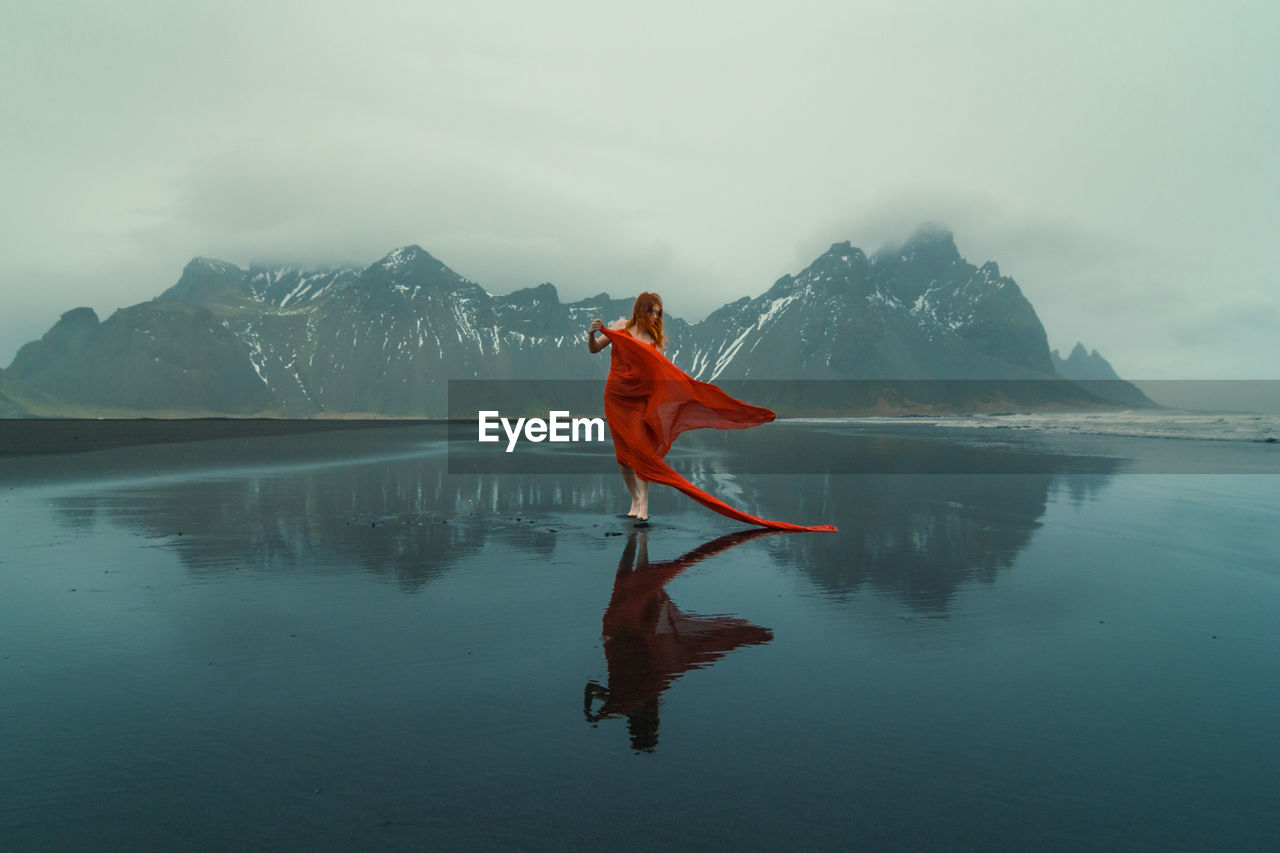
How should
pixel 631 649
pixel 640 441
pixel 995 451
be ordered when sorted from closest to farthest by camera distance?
pixel 631 649, pixel 640 441, pixel 995 451

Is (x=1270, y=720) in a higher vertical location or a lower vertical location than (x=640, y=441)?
lower

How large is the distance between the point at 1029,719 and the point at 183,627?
533 cm

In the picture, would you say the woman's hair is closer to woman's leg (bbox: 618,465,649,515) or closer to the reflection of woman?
the reflection of woman

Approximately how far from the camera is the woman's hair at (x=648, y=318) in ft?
36.7

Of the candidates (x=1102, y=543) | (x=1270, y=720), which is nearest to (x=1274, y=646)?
(x=1270, y=720)

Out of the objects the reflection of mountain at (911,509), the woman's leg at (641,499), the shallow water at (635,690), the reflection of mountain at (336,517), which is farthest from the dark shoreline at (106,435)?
the shallow water at (635,690)

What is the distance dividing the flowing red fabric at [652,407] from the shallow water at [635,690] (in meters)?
1.58

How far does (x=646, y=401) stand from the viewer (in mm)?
11172

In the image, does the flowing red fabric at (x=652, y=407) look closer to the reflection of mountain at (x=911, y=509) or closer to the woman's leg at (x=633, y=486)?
the woman's leg at (x=633, y=486)

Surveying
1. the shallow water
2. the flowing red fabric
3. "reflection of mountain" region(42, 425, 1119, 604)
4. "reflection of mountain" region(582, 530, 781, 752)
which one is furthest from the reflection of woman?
"reflection of mountain" region(582, 530, 781, 752)

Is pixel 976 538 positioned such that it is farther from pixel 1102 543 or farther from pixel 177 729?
pixel 177 729

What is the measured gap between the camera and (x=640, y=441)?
11.1 metres

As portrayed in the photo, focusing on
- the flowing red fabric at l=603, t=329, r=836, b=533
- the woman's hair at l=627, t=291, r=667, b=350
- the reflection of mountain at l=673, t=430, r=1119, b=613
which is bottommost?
the reflection of mountain at l=673, t=430, r=1119, b=613

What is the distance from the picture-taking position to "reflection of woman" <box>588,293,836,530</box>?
10992mm
